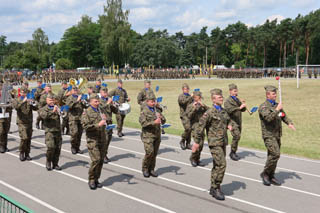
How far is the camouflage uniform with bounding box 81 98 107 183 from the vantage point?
291 inches

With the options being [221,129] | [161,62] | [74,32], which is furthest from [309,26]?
[221,129]

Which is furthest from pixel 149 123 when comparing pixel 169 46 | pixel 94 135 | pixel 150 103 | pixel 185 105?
pixel 169 46

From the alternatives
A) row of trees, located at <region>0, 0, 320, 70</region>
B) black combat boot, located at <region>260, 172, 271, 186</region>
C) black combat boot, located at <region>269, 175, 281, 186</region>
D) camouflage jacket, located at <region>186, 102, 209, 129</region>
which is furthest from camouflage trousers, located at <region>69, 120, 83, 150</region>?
row of trees, located at <region>0, 0, 320, 70</region>

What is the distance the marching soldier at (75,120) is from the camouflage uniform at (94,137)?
142 inches

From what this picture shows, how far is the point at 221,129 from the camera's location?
278 inches

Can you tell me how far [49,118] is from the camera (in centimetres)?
885

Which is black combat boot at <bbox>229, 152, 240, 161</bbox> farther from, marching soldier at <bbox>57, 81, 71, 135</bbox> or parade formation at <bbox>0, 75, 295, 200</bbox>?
marching soldier at <bbox>57, 81, 71, 135</bbox>

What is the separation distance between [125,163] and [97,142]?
8.38 feet

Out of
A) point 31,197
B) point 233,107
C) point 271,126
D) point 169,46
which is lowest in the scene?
point 31,197

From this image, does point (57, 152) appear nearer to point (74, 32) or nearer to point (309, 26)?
point (309, 26)

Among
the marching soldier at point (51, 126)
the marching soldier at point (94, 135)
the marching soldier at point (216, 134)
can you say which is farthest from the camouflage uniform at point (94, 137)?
the marching soldier at point (216, 134)

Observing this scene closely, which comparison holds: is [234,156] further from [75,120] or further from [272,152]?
[75,120]

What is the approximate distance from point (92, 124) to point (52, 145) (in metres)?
2.16

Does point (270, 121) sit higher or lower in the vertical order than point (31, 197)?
A: higher
